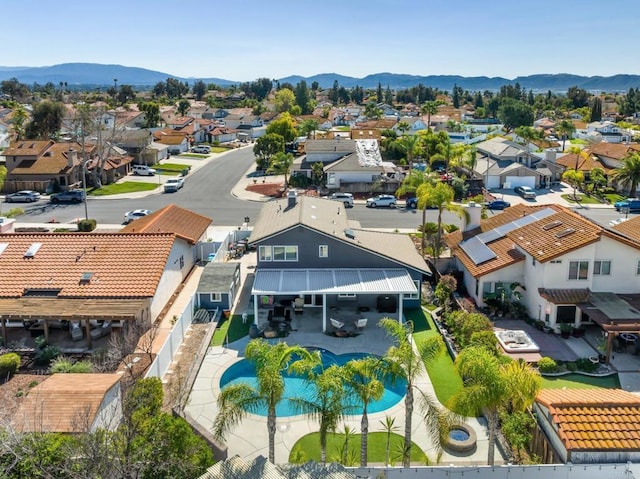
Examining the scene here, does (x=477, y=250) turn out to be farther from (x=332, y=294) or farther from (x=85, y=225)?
(x=85, y=225)

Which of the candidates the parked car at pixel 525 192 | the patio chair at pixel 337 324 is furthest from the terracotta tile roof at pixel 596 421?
the parked car at pixel 525 192

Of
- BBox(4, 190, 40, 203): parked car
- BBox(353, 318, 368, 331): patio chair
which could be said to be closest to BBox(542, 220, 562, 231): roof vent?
BBox(353, 318, 368, 331): patio chair

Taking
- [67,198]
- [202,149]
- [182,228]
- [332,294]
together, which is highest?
[202,149]

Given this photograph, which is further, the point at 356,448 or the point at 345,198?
the point at 345,198

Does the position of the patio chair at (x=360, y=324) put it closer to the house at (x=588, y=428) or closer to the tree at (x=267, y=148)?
the house at (x=588, y=428)

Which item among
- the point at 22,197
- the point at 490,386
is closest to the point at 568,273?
the point at 490,386

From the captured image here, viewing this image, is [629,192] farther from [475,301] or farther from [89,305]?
[89,305]

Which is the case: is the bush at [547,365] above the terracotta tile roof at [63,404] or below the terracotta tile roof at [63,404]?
below
